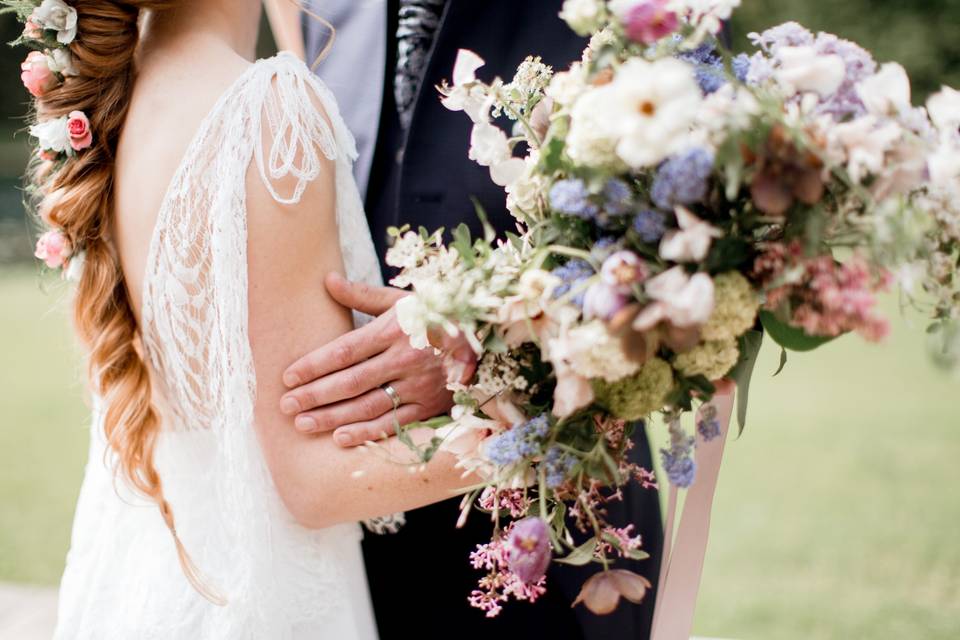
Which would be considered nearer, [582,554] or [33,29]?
[582,554]

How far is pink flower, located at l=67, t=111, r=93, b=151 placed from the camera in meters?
1.57

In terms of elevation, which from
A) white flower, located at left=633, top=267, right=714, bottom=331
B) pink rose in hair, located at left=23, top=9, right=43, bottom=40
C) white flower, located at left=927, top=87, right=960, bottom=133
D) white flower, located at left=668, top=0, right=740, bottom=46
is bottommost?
pink rose in hair, located at left=23, top=9, right=43, bottom=40

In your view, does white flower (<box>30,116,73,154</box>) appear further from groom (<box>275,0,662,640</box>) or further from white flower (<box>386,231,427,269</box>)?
white flower (<box>386,231,427,269</box>)

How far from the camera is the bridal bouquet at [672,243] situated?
3.04 ft

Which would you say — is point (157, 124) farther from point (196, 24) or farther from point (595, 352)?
point (595, 352)

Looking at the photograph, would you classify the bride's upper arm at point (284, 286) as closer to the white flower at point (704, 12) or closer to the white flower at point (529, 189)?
the white flower at point (529, 189)

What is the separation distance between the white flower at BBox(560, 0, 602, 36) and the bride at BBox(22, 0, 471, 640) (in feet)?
2.08

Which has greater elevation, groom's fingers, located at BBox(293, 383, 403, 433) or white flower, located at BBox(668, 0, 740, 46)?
white flower, located at BBox(668, 0, 740, 46)

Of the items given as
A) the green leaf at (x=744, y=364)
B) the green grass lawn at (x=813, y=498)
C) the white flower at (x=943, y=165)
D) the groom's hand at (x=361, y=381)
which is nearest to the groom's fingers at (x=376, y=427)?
the groom's hand at (x=361, y=381)

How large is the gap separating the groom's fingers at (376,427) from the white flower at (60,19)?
2.80ft

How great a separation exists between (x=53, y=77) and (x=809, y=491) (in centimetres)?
542

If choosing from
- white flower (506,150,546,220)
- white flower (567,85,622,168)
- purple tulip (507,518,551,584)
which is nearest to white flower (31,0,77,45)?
white flower (506,150,546,220)

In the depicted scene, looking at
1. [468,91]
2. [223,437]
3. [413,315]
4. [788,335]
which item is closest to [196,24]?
[468,91]

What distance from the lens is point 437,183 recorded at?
75.4 inches
